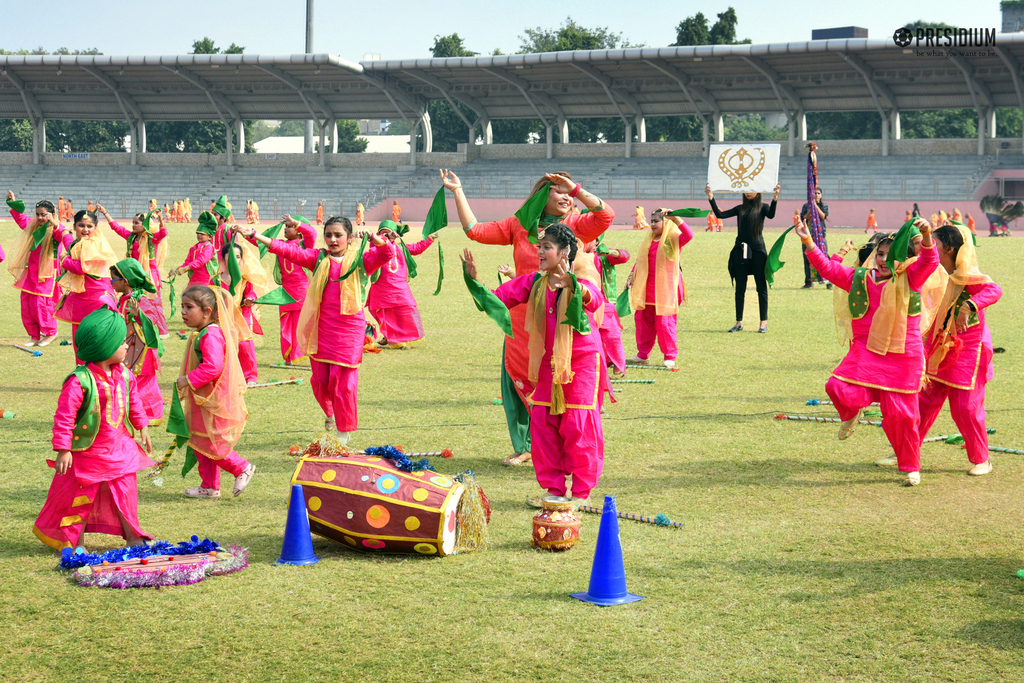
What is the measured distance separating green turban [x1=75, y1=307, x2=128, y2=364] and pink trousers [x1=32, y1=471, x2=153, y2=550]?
1.92 feet

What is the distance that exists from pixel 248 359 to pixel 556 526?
5.42 meters

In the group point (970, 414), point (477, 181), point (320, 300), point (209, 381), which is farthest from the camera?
point (477, 181)

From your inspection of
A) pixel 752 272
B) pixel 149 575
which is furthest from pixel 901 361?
pixel 752 272

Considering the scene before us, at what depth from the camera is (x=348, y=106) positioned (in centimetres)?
4909

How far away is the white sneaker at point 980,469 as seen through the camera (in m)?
7.08

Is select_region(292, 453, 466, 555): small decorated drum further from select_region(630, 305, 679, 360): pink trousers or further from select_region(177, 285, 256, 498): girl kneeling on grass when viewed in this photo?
select_region(630, 305, 679, 360): pink trousers

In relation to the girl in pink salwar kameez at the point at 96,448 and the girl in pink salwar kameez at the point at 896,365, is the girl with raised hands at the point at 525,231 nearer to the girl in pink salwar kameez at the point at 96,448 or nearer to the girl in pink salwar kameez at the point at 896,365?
the girl in pink salwar kameez at the point at 896,365

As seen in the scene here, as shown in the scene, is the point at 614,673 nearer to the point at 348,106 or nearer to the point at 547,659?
the point at 547,659

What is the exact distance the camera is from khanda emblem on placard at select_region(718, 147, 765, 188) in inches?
1496

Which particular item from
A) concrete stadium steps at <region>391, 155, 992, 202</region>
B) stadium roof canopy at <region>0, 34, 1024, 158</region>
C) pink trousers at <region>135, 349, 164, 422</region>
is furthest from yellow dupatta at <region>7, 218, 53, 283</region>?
stadium roof canopy at <region>0, 34, 1024, 158</region>

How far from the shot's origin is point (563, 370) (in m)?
5.67

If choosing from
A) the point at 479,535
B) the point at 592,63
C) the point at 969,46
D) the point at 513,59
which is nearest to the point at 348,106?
the point at 513,59

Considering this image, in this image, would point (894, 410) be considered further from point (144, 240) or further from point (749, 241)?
point (144, 240)

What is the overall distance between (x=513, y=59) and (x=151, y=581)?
41016 millimetres
